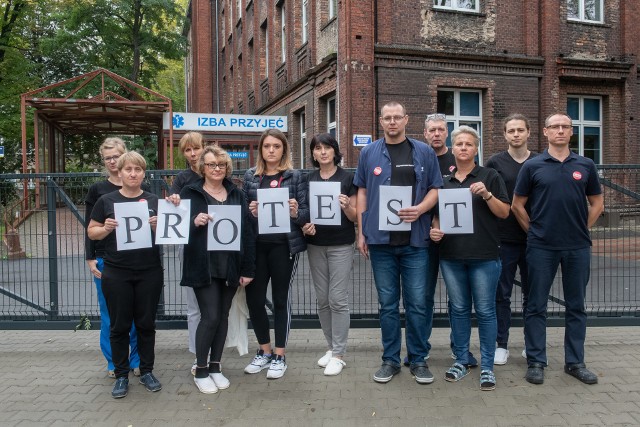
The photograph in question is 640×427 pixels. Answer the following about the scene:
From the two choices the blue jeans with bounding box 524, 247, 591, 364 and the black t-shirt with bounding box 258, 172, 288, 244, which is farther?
the black t-shirt with bounding box 258, 172, 288, 244

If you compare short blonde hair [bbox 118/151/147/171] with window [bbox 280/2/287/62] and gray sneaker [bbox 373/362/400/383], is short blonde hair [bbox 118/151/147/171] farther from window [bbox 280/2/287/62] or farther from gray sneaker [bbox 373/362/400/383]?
window [bbox 280/2/287/62]

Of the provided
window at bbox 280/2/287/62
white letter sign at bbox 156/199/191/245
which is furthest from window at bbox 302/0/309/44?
white letter sign at bbox 156/199/191/245

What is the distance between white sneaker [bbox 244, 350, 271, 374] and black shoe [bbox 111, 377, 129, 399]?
0.98 meters

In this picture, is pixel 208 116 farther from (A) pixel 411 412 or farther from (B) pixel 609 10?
(A) pixel 411 412

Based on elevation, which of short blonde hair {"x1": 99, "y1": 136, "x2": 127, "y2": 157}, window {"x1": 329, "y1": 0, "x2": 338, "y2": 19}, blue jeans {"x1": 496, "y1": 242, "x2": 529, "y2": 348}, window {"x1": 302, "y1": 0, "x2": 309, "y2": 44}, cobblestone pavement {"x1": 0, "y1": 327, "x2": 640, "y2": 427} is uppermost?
window {"x1": 302, "y1": 0, "x2": 309, "y2": 44}

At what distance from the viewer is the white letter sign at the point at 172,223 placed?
4.35 m

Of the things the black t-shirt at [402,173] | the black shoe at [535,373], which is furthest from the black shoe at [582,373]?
the black t-shirt at [402,173]

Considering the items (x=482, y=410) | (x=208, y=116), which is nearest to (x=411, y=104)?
(x=208, y=116)

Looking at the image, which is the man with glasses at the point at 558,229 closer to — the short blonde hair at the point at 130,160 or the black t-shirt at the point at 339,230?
the black t-shirt at the point at 339,230

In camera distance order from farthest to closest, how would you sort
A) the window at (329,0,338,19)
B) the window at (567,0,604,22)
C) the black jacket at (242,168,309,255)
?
the window at (567,0,604,22) → the window at (329,0,338,19) → the black jacket at (242,168,309,255)

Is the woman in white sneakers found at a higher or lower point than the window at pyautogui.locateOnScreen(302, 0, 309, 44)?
lower

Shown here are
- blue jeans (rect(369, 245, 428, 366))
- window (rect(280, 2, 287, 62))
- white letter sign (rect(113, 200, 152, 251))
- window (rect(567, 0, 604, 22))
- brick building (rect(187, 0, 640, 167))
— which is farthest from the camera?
window (rect(280, 2, 287, 62))

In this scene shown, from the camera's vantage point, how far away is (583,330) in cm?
467

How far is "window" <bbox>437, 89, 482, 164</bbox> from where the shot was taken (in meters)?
14.3
